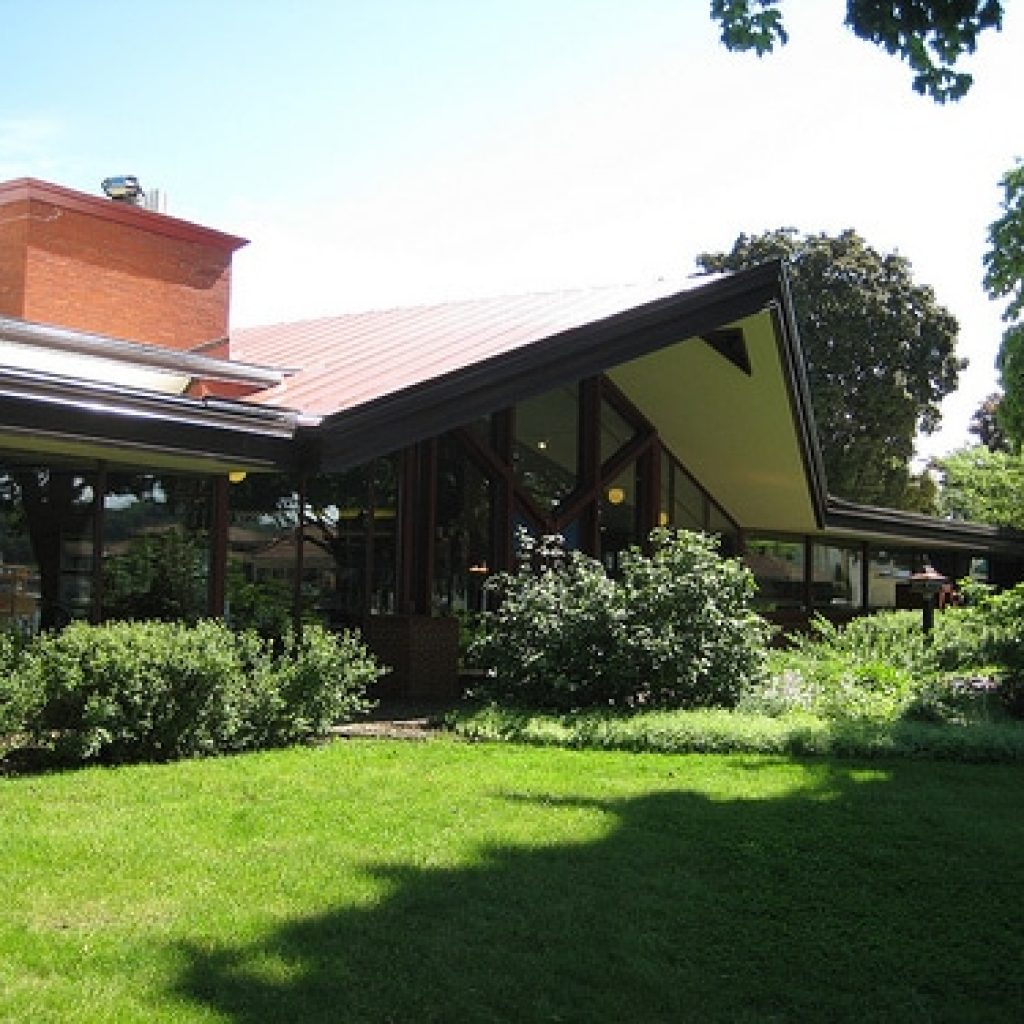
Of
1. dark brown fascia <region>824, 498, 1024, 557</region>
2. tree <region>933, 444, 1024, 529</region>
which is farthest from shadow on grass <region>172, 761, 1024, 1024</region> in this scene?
tree <region>933, 444, 1024, 529</region>

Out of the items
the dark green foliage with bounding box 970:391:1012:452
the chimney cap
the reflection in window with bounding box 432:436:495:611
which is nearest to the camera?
the reflection in window with bounding box 432:436:495:611

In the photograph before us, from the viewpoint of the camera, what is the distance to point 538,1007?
159 inches

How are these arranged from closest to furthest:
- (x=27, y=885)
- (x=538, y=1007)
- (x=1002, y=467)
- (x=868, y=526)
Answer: (x=538, y=1007)
(x=27, y=885)
(x=868, y=526)
(x=1002, y=467)

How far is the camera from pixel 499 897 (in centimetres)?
522

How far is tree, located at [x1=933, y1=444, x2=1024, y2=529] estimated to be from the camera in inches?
1411

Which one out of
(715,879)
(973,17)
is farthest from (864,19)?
(715,879)

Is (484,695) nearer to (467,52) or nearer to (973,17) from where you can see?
(467,52)

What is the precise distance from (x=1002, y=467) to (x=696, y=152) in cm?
3010

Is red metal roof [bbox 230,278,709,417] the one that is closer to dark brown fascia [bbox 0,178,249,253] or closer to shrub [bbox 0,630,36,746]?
dark brown fascia [bbox 0,178,249,253]

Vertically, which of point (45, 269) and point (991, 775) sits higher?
point (45, 269)

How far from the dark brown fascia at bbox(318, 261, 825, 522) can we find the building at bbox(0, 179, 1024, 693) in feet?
0.09

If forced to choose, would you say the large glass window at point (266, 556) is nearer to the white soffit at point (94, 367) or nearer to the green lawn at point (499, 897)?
the white soffit at point (94, 367)

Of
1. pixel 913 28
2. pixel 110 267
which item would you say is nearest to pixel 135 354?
pixel 110 267

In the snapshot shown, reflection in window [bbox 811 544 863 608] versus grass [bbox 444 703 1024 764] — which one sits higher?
reflection in window [bbox 811 544 863 608]
